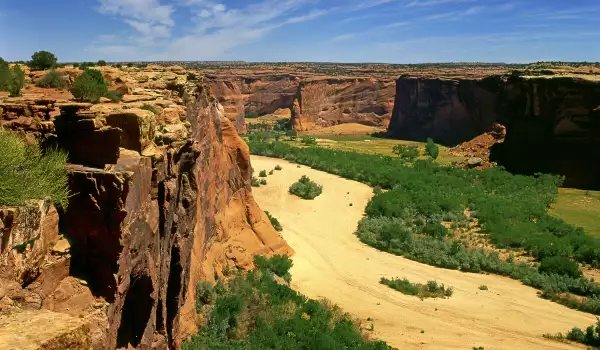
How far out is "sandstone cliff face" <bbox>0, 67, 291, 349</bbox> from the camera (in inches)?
302

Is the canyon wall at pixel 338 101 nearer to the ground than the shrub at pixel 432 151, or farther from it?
farther from it

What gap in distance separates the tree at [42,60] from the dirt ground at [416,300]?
571 inches

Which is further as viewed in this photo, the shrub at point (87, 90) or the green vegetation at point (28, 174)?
the shrub at point (87, 90)

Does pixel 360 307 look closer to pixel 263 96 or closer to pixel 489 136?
pixel 489 136

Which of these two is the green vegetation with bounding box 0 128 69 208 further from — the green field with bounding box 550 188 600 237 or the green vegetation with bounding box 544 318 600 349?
the green field with bounding box 550 188 600 237

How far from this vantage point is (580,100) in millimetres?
45000

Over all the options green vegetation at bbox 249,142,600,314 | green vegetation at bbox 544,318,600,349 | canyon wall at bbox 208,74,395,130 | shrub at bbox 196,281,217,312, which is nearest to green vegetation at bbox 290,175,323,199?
green vegetation at bbox 249,142,600,314

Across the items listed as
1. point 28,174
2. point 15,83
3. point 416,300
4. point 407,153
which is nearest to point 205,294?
point 15,83

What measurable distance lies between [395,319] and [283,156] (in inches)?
1593

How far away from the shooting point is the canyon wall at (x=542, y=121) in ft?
146

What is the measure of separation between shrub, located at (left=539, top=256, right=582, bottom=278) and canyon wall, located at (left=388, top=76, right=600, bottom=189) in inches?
883

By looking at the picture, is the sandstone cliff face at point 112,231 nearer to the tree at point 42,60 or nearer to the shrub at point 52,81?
the shrub at point 52,81

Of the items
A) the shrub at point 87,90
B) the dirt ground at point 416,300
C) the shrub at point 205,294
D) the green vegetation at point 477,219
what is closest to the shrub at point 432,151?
the green vegetation at point 477,219

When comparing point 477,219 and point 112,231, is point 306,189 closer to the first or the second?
point 477,219
